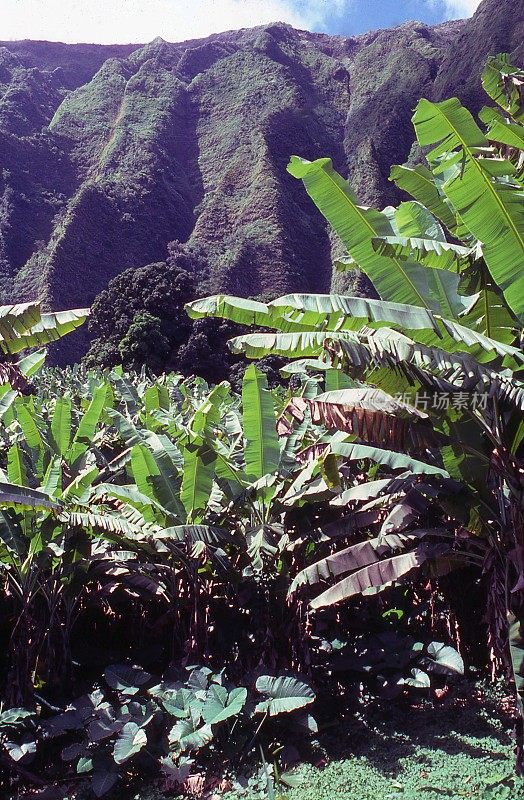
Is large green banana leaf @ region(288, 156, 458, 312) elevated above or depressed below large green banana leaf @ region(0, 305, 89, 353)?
above

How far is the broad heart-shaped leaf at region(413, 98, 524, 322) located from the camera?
3.71 m

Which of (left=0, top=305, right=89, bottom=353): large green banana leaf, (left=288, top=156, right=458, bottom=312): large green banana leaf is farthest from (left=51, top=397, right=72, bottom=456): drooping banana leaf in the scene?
(left=288, top=156, right=458, bottom=312): large green banana leaf

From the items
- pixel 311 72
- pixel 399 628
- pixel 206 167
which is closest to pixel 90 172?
pixel 206 167

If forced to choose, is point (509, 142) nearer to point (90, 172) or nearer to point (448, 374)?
point (448, 374)

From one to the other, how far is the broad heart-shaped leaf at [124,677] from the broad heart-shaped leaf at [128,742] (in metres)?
0.38

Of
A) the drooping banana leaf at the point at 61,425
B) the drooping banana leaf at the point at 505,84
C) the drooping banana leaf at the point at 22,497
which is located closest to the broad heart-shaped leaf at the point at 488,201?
the drooping banana leaf at the point at 505,84

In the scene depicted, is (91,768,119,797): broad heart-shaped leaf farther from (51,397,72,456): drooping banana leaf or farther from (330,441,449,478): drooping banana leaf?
(51,397,72,456): drooping banana leaf

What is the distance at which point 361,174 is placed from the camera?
58.4 m

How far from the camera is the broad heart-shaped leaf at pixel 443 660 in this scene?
4.60 metres

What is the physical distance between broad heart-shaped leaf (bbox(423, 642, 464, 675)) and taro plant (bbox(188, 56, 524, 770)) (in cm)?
27

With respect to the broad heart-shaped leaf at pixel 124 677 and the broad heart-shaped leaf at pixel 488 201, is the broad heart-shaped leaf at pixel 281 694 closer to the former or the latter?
the broad heart-shaped leaf at pixel 124 677

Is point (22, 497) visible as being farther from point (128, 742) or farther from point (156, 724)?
point (156, 724)

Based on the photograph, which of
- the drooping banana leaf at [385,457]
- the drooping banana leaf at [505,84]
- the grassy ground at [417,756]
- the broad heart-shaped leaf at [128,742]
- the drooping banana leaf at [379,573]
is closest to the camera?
the grassy ground at [417,756]

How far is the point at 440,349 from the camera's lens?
388 cm
